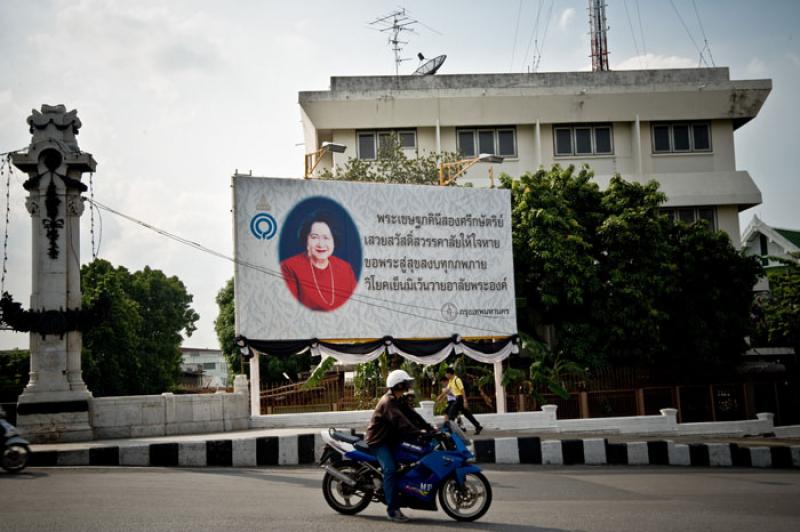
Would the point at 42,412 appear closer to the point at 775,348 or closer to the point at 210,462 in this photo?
the point at 210,462

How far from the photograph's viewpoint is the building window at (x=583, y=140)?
40844mm

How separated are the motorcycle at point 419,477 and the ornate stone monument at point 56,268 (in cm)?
1041

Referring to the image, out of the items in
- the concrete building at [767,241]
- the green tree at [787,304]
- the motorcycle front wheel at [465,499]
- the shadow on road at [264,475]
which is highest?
the concrete building at [767,241]

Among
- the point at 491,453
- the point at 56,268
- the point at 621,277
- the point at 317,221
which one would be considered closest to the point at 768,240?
the point at 621,277

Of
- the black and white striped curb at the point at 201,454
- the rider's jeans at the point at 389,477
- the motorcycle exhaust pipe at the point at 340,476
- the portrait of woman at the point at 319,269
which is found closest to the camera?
the rider's jeans at the point at 389,477

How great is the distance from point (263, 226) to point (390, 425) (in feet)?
43.4

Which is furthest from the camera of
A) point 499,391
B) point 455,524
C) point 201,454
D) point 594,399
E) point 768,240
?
point 768,240

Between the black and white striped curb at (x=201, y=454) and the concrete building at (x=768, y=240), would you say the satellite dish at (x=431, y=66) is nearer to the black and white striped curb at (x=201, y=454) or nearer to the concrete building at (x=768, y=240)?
the concrete building at (x=768, y=240)

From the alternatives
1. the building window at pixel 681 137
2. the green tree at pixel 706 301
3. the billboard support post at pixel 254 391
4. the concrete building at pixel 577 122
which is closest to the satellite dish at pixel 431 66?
the concrete building at pixel 577 122

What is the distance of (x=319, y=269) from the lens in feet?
72.9

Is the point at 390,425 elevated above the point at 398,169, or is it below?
below

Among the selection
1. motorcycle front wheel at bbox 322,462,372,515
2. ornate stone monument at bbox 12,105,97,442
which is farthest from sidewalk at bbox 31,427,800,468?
motorcycle front wheel at bbox 322,462,372,515

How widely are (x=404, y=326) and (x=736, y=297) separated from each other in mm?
13027

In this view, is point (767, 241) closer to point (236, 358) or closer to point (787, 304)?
point (787, 304)
